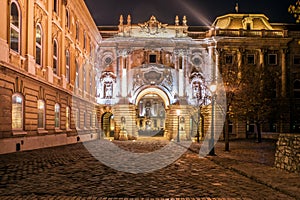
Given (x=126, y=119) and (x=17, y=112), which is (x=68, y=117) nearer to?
(x=17, y=112)

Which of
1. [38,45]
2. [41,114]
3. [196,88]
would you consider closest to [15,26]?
[38,45]

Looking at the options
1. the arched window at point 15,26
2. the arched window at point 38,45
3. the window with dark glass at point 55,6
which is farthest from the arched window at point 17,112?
the window with dark glass at point 55,6

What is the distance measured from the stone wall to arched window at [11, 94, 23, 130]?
12.8 meters

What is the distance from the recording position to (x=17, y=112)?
61.2ft

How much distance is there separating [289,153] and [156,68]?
111 ft

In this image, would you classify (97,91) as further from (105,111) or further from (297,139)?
(297,139)

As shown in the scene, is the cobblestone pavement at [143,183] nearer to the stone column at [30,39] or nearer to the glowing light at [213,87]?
the glowing light at [213,87]

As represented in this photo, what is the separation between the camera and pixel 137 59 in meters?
45.0

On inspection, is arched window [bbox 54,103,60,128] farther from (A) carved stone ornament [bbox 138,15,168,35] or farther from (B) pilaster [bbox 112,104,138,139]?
(A) carved stone ornament [bbox 138,15,168,35]

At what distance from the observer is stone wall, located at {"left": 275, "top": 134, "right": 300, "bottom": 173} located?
11.0 meters

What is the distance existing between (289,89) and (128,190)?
40.2 m

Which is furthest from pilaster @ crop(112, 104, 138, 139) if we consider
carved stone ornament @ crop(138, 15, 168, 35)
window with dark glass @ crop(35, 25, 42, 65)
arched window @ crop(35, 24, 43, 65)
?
window with dark glass @ crop(35, 25, 42, 65)

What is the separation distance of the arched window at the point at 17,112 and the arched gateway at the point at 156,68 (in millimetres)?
24516

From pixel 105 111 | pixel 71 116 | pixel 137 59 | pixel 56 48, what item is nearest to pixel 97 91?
pixel 105 111
